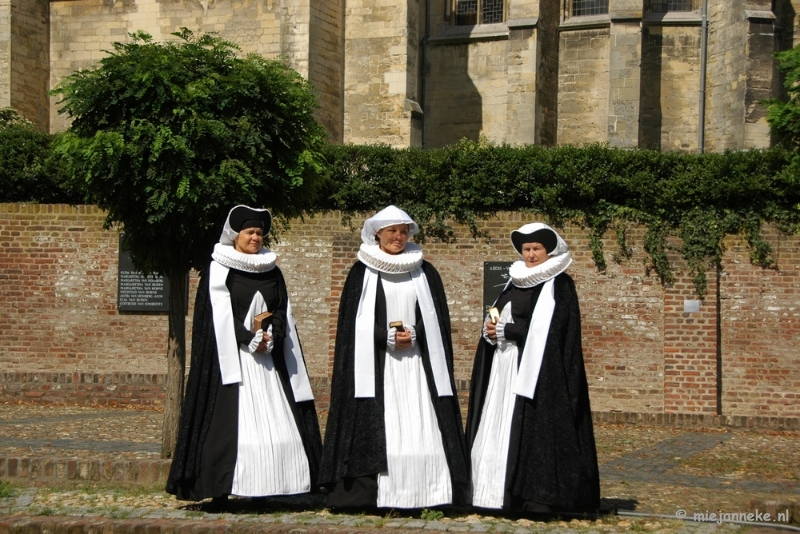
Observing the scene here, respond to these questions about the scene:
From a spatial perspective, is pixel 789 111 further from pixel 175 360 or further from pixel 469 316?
pixel 175 360

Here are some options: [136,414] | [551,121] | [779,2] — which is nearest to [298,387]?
[136,414]

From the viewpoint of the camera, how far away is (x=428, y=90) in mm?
24547

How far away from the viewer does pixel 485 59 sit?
79.4 ft

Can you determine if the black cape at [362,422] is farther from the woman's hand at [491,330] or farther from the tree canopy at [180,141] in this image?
the tree canopy at [180,141]

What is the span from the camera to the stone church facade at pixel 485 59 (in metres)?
21.8

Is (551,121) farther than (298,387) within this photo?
Yes

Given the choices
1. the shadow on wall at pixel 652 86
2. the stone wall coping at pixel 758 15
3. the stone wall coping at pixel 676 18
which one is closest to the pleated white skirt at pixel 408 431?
the stone wall coping at pixel 758 15

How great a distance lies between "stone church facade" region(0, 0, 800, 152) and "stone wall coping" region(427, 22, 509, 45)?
29 mm

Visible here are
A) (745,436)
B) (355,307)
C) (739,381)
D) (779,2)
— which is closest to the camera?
(355,307)

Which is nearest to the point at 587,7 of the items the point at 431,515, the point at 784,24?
the point at 784,24

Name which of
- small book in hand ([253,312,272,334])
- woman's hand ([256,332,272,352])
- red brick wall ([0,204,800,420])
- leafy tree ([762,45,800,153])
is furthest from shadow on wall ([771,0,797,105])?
woman's hand ([256,332,272,352])

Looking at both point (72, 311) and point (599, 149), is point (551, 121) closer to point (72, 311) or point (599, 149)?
point (599, 149)

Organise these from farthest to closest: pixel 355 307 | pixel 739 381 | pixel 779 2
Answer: pixel 779 2 → pixel 739 381 → pixel 355 307

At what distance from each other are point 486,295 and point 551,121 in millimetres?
8918
